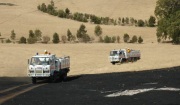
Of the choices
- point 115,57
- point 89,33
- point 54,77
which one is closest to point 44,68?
point 54,77

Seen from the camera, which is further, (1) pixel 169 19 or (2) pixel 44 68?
(1) pixel 169 19

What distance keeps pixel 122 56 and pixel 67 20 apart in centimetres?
7387

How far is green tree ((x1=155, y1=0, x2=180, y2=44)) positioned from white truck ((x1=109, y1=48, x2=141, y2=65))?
23060 mm

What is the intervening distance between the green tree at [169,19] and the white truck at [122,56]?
75.7 ft

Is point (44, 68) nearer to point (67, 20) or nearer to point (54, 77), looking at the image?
point (54, 77)

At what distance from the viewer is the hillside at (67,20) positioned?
110375mm

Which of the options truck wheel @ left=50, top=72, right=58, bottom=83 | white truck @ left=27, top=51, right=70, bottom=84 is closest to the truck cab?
white truck @ left=27, top=51, right=70, bottom=84

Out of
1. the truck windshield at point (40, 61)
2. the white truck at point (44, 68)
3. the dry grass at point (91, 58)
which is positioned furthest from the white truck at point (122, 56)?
the truck windshield at point (40, 61)

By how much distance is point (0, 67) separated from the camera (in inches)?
2096

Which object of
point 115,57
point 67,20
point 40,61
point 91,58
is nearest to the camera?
point 40,61

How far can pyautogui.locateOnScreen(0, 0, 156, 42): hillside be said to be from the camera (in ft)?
362

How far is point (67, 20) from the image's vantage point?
430ft

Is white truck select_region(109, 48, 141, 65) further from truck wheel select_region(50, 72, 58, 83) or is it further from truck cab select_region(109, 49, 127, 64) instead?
truck wheel select_region(50, 72, 58, 83)

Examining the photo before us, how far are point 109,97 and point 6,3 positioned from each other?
14789cm
